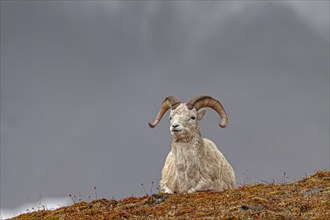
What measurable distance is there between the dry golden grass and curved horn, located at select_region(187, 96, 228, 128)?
3.66 m

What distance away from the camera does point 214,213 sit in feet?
60.5

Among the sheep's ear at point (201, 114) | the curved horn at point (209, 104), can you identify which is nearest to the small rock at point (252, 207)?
the sheep's ear at point (201, 114)

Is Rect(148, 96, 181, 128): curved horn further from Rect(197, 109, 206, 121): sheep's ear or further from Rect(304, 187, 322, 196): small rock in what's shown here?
Rect(304, 187, 322, 196): small rock

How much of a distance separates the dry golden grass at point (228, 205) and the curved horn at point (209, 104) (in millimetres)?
3659

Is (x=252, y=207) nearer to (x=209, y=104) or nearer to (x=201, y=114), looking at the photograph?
(x=201, y=114)

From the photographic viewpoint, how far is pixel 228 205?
19.7m

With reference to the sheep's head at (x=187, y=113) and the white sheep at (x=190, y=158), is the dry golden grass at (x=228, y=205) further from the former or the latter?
the sheep's head at (x=187, y=113)

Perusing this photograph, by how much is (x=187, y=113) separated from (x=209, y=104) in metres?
2.07

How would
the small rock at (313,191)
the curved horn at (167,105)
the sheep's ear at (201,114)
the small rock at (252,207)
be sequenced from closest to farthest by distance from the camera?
1. the small rock at (252,207)
2. the small rock at (313,191)
3. the sheep's ear at (201,114)
4. the curved horn at (167,105)

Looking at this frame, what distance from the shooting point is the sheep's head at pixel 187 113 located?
78.2 ft

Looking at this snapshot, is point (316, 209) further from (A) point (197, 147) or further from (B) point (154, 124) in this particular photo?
(B) point (154, 124)

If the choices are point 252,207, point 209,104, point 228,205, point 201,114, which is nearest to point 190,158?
point 201,114

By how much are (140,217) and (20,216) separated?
6.89 m

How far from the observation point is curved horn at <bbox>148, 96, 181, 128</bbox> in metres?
25.3
